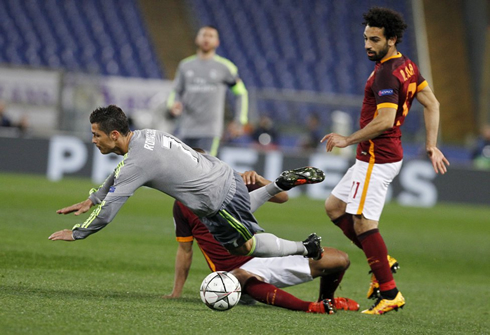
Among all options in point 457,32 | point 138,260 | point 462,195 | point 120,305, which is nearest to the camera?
point 120,305

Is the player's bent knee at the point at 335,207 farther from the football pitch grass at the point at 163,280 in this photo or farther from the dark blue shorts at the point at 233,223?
the dark blue shorts at the point at 233,223

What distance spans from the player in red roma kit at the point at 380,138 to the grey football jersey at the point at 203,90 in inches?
139

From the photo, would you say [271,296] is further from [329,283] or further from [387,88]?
[387,88]

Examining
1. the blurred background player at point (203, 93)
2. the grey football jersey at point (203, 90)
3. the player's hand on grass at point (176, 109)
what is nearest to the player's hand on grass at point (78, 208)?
the player's hand on grass at point (176, 109)

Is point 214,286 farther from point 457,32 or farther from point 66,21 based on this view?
point 457,32

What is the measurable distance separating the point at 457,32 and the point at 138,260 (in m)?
18.9

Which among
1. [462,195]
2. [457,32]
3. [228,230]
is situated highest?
[457,32]

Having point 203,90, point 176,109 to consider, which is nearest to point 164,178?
point 176,109

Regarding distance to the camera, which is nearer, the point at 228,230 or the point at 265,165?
the point at 228,230

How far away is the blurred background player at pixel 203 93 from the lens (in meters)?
9.01

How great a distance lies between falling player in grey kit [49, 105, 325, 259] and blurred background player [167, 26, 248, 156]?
12.2 feet

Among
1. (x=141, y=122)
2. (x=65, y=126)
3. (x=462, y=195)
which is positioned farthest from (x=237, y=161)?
(x=462, y=195)

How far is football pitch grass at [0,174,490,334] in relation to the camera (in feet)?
14.3

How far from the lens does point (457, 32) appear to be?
23922 mm
